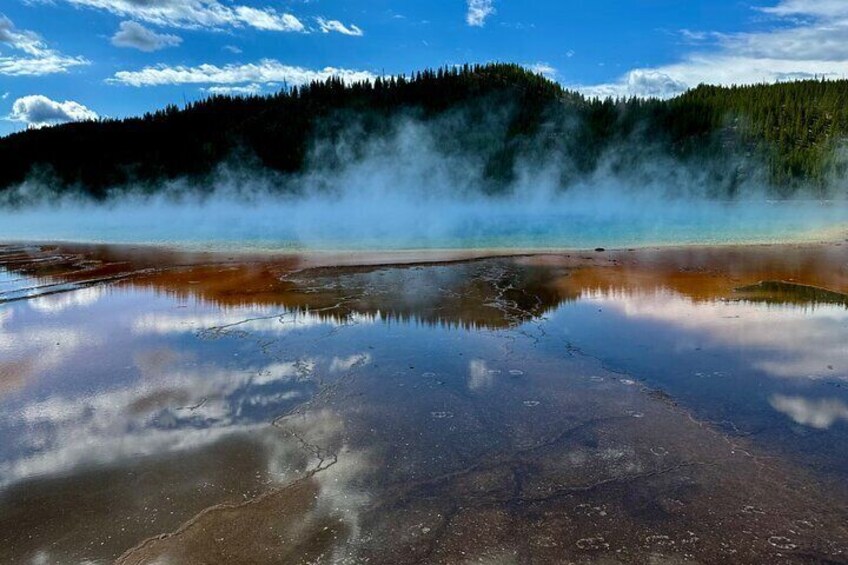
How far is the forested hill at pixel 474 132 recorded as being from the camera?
8644cm

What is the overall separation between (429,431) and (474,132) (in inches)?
3745

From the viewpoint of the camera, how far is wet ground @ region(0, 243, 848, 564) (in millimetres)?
3662

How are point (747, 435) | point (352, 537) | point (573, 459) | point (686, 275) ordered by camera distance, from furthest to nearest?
point (686, 275) → point (747, 435) → point (573, 459) → point (352, 537)

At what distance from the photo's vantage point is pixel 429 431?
5.26m

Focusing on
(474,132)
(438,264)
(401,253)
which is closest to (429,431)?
(438,264)

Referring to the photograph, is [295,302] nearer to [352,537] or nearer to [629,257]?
[352,537]

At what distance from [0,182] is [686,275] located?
111 m

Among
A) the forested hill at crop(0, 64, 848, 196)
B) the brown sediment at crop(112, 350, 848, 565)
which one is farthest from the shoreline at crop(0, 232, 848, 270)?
the forested hill at crop(0, 64, 848, 196)

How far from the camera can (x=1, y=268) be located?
17.4 m

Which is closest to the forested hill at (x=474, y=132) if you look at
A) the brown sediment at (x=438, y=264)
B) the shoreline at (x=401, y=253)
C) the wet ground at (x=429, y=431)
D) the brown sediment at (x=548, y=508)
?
the shoreline at (x=401, y=253)

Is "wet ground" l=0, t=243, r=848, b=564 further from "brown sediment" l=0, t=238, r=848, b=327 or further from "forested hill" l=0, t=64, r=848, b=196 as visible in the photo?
"forested hill" l=0, t=64, r=848, b=196

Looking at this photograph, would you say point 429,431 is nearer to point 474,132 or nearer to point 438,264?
point 438,264

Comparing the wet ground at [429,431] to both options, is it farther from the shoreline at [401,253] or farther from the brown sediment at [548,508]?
the shoreline at [401,253]

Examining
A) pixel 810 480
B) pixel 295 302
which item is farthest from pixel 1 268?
pixel 810 480
